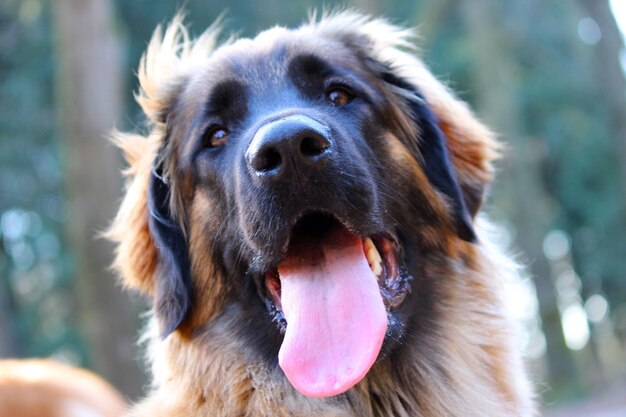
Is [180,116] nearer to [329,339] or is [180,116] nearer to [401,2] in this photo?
[329,339]

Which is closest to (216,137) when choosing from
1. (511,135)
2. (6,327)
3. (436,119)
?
(436,119)

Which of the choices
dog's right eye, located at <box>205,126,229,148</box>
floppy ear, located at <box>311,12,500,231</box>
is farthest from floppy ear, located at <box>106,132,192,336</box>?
floppy ear, located at <box>311,12,500,231</box>

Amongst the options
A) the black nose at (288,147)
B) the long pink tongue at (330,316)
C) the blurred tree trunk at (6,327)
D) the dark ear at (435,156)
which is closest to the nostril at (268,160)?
the black nose at (288,147)

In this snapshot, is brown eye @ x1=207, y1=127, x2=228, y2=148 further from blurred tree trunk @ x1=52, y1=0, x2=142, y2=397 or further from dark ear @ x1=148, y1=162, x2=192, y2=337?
blurred tree trunk @ x1=52, y1=0, x2=142, y2=397

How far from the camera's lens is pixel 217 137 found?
3.90m

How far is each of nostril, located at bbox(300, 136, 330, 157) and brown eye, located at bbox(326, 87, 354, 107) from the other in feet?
2.18

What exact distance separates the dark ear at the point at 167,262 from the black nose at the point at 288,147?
0.88 metres

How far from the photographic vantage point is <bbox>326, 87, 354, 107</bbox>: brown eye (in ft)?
12.7

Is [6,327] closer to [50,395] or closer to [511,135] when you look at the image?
[511,135]

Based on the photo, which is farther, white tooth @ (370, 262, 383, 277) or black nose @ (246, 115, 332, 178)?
white tooth @ (370, 262, 383, 277)

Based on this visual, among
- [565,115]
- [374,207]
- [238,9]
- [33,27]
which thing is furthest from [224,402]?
[565,115]

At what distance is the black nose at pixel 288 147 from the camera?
3.14 m

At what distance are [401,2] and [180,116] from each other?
19906 millimetres

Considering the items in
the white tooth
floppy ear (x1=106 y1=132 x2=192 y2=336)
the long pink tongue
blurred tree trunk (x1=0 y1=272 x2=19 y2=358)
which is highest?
the white tooth
